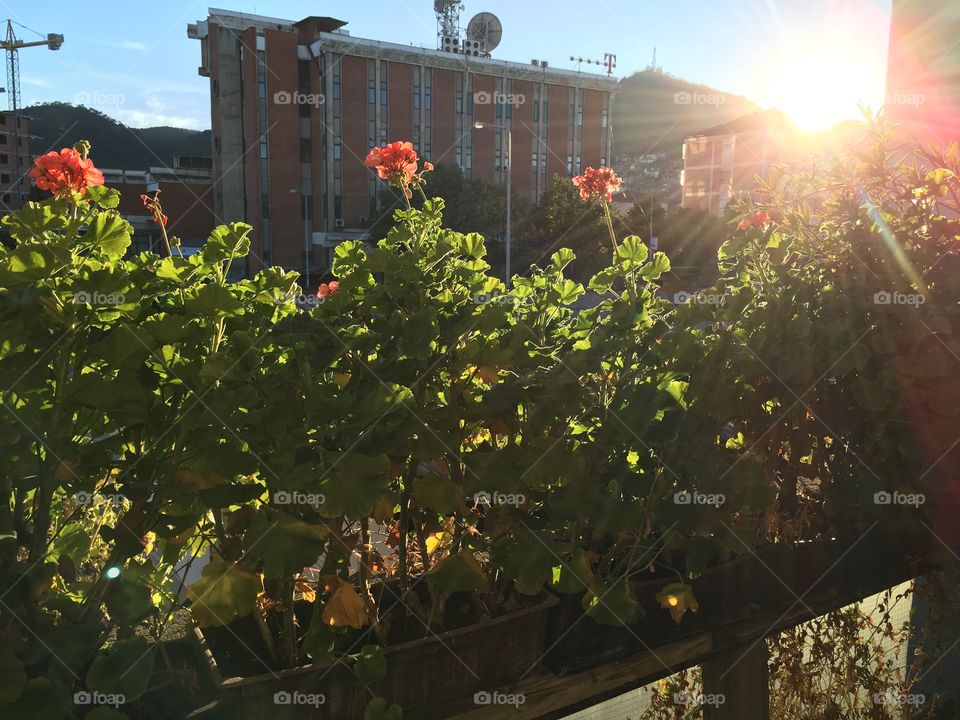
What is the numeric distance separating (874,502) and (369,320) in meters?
0.98

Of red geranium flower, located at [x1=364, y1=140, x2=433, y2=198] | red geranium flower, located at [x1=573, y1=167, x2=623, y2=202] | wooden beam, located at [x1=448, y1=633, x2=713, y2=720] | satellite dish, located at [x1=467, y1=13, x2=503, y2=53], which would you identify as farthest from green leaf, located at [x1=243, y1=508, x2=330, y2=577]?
satellite dish, located at [x1=467, y1=13, x2=503, y2=53]

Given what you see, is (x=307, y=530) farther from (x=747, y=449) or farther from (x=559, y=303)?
(x=747, y=449)

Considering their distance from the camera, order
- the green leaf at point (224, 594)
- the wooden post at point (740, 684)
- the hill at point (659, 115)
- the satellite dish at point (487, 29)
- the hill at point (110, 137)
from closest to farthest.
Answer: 1. the green leaf at point (224, 594)
2. the wooden post at point (740, 684)
3. the satellite dish at point (487, 29)
4. the hill at point (110, 137)
5. the hill at point (659, 115)

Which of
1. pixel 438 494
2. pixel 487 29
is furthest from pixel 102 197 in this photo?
pixel 487 29

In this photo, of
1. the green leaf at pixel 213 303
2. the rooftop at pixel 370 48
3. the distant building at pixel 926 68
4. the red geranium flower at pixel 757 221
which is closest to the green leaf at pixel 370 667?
the green leaf at pixel 213 303

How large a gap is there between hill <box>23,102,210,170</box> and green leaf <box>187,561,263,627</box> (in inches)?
2053

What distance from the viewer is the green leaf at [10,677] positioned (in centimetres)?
91

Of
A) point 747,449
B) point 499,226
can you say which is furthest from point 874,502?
point 499,226

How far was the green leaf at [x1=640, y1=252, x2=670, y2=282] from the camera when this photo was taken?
4.90 feet

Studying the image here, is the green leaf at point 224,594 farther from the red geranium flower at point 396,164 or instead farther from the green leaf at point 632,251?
the red geranium flower at point 396,164

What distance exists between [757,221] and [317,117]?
3477 centimetres

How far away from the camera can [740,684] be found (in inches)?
58.4

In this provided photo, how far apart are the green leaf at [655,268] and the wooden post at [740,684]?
2.28 ft

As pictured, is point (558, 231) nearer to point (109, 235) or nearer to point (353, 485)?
point (109, 235)
